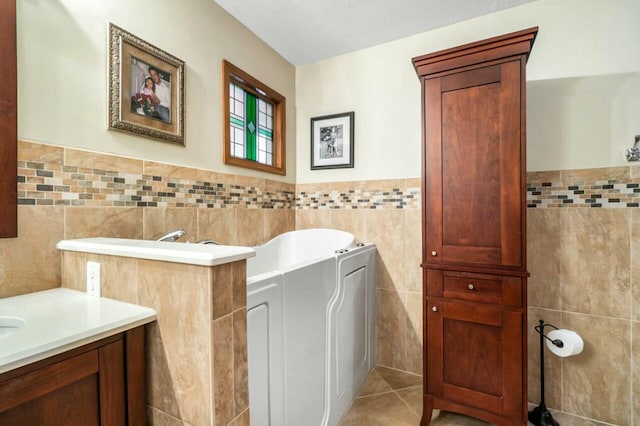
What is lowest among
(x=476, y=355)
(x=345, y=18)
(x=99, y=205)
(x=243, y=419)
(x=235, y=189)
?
(x=476, y=355)

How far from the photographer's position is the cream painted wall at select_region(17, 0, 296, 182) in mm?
1126

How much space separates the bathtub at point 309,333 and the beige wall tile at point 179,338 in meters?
0.24

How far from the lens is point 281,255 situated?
239cm

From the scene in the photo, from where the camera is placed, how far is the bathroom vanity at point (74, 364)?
0.62 meters

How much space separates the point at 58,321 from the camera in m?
0.79

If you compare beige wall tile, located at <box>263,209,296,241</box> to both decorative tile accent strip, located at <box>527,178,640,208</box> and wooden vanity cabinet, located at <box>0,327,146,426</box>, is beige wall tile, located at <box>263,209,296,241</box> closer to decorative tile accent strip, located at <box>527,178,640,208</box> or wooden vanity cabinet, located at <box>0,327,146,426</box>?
wooden vanity cabinet, located at <box>0,327,146,426</box>

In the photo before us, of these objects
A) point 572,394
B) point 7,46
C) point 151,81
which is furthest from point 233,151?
point 572,394

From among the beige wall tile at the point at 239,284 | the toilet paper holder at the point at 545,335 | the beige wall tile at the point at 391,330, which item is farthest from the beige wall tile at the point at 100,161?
the toilet paper holder at the point at 545,335

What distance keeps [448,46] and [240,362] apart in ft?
7.98

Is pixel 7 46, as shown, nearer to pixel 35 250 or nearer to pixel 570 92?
pixel 35 250

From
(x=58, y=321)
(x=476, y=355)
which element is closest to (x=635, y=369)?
(x=476, y=355)

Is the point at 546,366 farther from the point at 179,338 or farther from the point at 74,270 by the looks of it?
the point at 74,270

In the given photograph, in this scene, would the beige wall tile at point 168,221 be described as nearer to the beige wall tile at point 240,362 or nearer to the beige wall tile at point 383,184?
the beige wall tile at point 240,362

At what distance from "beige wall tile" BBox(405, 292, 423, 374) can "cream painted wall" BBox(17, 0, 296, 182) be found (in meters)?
1.65
